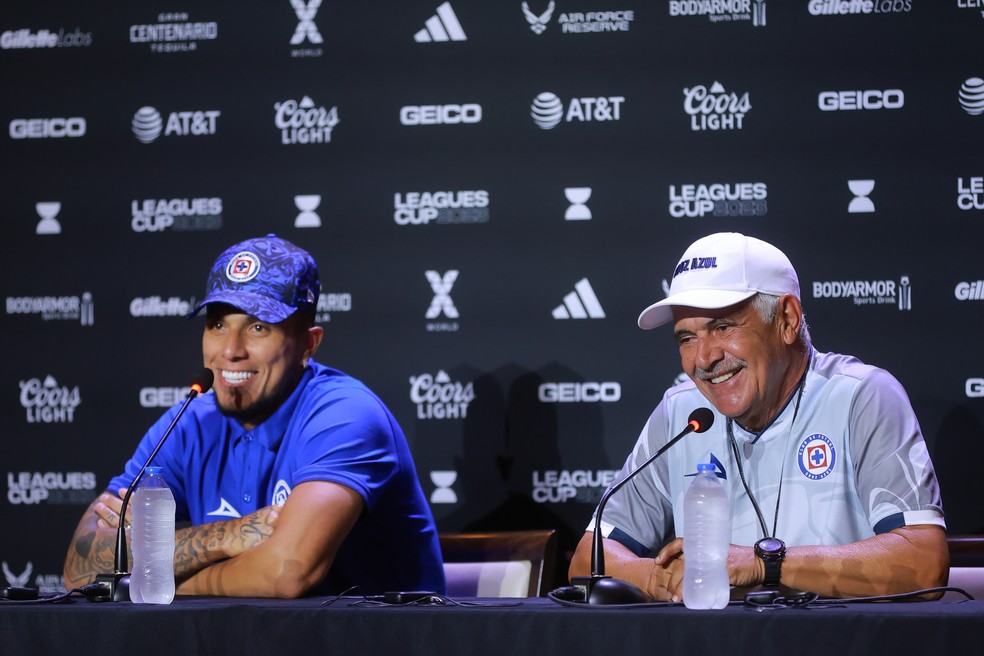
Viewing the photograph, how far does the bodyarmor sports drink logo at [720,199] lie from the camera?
3.84 meters

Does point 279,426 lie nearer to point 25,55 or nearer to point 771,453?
point 771,453

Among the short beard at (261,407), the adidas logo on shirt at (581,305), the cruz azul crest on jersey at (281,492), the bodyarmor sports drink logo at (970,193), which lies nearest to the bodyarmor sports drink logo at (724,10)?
the bodyarmor sports drink logo at (970,193)

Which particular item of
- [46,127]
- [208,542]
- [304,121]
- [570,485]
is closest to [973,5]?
[570,485]

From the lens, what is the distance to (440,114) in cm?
407

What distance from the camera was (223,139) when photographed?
4.20 meters

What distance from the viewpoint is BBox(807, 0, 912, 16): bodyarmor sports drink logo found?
149 inches

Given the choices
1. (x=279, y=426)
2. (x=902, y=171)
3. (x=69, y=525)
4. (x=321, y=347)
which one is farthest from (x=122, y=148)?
(x=902, y=171)

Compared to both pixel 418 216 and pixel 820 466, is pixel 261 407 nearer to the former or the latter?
pixel 418 216

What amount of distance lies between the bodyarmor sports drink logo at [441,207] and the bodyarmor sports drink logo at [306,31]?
0.69 m

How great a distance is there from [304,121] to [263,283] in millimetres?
1368

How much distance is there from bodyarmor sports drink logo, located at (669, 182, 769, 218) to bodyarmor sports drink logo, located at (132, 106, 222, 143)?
182cm

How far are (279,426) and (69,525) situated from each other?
1.62 m

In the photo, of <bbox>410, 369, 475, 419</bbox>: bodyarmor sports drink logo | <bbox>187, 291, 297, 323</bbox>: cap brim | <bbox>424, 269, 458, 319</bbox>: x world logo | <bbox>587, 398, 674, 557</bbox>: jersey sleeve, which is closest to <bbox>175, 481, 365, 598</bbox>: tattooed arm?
<bbox>187, 291, 297, 323</bbox>: cap brim

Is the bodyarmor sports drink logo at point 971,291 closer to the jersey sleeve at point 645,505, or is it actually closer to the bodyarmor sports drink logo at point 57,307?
the jersey sleeve at point 645,505
